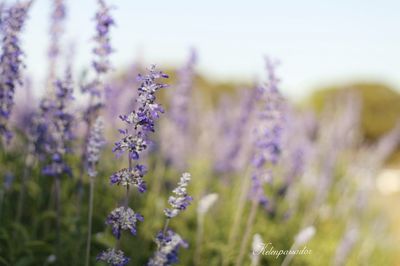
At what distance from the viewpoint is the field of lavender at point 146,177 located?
11.4 feet

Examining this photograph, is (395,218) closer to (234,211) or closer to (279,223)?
(279,223)

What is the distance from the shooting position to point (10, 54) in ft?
13.1

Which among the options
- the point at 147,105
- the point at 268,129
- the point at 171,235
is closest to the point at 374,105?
the point at 268,129

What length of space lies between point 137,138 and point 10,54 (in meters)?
1.66

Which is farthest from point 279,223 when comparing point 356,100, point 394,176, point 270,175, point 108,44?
point 394,176

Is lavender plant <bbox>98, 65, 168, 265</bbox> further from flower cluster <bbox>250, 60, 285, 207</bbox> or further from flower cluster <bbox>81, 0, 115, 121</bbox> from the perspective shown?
flower cluster <bbox>250, 60, 285, 207</bbox>

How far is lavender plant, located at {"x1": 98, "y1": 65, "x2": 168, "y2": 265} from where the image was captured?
277cm

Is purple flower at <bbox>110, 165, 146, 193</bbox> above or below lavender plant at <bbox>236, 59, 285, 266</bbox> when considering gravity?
below

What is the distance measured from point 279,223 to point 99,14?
5404mm

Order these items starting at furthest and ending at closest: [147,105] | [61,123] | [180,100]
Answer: [180,100]
[61,123]
[147,105]

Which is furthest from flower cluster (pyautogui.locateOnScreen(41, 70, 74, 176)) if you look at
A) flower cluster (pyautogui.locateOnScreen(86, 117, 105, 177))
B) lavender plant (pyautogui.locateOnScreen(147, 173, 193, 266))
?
lavender plant (pyautogui.locateOnScreen(147, 173, 193, 266))

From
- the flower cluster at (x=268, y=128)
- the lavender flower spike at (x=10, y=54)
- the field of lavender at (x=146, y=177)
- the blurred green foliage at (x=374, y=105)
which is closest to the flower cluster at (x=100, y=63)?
the field of lavender at (x=146, y=177)

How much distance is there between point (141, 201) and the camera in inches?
297

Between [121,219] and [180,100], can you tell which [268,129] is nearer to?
[180,100]
